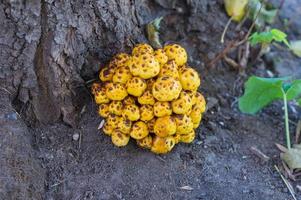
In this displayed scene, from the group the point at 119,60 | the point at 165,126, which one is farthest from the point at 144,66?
the point at 165,126

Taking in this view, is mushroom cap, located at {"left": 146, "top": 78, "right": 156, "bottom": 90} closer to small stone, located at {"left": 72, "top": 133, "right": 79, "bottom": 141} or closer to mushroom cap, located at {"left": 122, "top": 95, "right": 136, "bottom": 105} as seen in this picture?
mushroom cap, located at {"left": 122, "top": 95, "right": 136, "bottom": 105}

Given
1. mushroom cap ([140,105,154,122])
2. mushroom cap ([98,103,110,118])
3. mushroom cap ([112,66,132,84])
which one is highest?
mushroom cap ([112,66,132,84])

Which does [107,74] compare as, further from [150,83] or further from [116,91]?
[150,83]

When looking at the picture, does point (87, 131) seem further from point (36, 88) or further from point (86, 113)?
point (36, 88)

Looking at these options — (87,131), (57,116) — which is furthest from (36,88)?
(87,131)

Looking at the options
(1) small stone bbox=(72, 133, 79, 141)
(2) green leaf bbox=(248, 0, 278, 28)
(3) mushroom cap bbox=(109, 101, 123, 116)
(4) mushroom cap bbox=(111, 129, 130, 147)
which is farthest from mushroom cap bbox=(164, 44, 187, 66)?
(2) green leaf bbox=(248, 0, 278, 28)

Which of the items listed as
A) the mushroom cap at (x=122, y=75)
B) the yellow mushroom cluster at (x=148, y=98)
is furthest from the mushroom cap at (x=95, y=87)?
the mushroom cap at (x=122, y=75)
